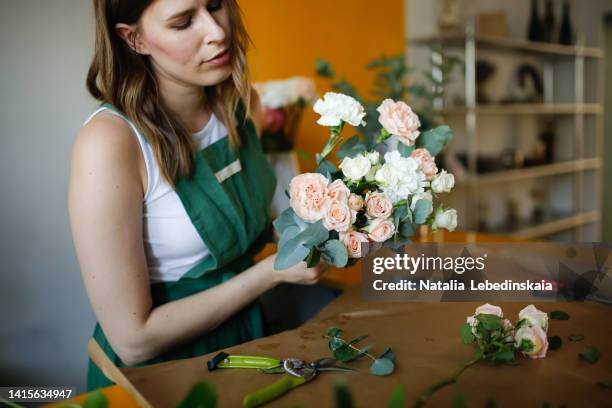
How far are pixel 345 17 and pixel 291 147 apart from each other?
73cm

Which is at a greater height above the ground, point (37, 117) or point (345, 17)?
point (345, 17)

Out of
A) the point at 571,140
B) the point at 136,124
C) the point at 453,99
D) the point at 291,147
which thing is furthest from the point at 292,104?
the point at 571,140

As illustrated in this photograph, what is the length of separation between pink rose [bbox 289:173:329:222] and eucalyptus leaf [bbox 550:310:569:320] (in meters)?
0.39

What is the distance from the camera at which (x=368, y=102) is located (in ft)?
5.11

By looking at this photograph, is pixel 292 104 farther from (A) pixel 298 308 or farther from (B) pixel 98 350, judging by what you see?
(B) pixel 98 350

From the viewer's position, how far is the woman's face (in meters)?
0.91

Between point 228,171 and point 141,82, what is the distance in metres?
0.24

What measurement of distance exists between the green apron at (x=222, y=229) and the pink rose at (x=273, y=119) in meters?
0.37

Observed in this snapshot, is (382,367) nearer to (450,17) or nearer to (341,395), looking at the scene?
(341,395)

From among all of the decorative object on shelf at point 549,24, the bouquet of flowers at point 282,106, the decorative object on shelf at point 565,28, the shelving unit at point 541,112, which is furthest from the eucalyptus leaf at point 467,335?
the decorative object on shelf at point 565,28

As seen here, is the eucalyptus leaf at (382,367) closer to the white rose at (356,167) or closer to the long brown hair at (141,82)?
the white rose at (356,167)

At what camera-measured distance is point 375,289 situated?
0.85 metres

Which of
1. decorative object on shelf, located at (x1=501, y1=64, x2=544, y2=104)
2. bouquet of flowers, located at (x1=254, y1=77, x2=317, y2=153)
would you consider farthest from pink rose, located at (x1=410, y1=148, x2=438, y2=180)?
decorative object on shelf, located at (x1=501, y1=64, x2=544, y2=104)

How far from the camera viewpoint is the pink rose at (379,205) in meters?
0.77
